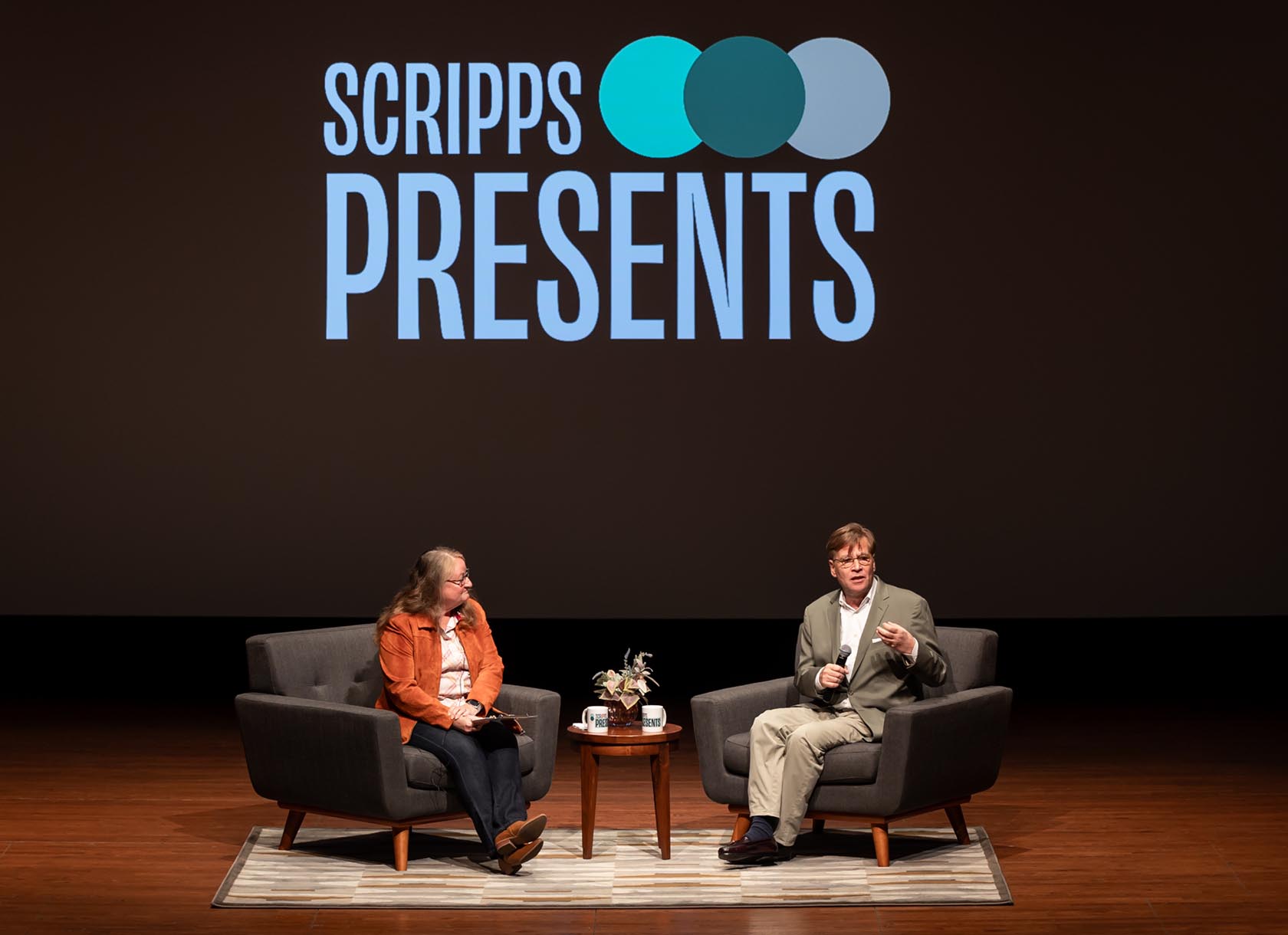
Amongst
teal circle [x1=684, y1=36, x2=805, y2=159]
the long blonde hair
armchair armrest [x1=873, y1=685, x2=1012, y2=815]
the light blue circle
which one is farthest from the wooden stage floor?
teal circle [x1=684, y1=36, x2=805, y2=159]

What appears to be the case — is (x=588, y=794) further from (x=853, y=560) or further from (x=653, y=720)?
(x=853, y=560)

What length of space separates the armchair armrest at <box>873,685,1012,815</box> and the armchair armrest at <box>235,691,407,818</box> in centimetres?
148

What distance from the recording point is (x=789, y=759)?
512 cm

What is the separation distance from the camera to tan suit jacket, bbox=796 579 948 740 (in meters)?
5.29

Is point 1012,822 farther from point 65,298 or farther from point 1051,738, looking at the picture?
point 65,298

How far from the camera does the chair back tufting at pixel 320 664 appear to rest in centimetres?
545

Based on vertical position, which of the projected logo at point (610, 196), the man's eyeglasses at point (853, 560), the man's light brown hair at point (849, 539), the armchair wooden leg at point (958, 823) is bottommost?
the armchair wooden leg at point (958, 823)

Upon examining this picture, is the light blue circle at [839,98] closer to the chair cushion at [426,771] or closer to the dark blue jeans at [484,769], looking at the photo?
the dark blue jeans at [484,769]

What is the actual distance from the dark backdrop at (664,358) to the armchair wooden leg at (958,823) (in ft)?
11.7

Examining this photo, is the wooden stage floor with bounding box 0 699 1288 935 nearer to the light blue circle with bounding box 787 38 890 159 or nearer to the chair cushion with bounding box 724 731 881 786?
the chair cushion with bounding box 724 731 881 786

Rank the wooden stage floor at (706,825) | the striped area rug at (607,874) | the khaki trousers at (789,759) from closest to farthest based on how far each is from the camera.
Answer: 1. the wooden stage floor at (706,825)
2. the striped area rug at (607,874)
3. the khaki trousers at (789,759)

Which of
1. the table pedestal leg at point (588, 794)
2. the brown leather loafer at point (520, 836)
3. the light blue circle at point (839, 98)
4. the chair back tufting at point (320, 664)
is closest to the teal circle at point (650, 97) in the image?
the light blue circle at point (839, 98)

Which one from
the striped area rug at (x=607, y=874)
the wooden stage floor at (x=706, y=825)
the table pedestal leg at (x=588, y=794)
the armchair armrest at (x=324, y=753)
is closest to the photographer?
the wooden stage floor at (x=706, y=825)

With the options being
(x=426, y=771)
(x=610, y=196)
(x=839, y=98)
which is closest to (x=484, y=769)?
(x=426, y=771)
